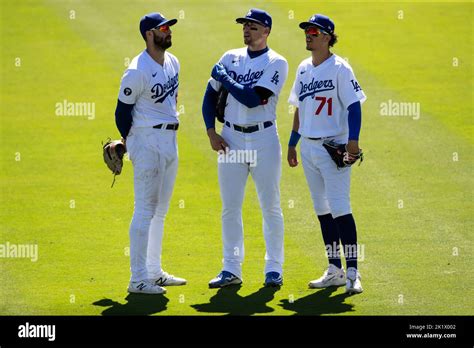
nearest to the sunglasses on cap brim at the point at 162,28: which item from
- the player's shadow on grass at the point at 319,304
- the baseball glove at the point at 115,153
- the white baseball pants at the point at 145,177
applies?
the white baseball pants at the point at 145,177

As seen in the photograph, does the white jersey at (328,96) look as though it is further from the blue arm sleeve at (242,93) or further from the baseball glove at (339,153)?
the blue arm sleeve at (242,93)

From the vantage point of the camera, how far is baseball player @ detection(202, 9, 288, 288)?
10016 mm

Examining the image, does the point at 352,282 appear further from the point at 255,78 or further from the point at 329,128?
the point at 255,78

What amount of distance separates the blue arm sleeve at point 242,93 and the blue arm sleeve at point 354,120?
2.76 feet

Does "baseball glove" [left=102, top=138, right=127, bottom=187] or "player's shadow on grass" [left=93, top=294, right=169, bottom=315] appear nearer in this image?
"player's shadow on grass" [left=93, top=294, right=169, bottom=315]

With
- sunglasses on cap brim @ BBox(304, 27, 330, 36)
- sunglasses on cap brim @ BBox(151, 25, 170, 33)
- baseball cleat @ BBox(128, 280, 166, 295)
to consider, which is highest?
sunglasses on cap brim @ BBox(151, 25, 170, 33)

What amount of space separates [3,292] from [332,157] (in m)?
3.26

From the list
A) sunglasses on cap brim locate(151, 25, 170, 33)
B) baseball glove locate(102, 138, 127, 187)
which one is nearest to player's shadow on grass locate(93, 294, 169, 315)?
baseball glove locate(102, 138, 127, 187)
